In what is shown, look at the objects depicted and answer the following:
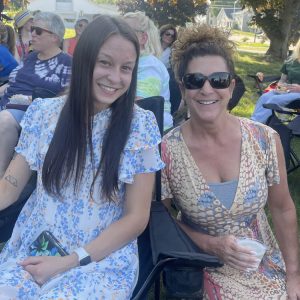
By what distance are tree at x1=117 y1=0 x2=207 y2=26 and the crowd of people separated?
65.0ft

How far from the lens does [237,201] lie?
6.97 feet

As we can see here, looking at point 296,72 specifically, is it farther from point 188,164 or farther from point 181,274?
point 181,274

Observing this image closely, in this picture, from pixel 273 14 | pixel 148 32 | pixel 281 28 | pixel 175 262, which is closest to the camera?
pixel 175 262

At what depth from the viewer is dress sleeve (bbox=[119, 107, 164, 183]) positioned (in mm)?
2033

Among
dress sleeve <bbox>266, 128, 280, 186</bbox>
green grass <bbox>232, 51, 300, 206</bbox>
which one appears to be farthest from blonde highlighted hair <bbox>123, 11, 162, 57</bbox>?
dress sleeve <bbox>266, 128, 280, 186</bbox>

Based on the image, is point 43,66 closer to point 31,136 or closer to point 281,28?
point 31,136

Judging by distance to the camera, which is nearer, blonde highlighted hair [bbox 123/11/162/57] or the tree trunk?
blonde highlighted hair [bbox 123/11/162/57]

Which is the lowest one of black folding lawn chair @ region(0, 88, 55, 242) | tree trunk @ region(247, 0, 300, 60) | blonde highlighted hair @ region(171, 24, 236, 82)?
tree trunk @ region(247, 0, 300, 60)

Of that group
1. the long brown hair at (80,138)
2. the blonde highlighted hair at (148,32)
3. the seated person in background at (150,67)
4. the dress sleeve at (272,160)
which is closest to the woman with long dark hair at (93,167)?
the long brown hair at (80,138)

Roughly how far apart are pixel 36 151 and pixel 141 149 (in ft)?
1.44

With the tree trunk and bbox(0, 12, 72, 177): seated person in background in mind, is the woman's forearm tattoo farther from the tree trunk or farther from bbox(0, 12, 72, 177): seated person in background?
the tree trunk

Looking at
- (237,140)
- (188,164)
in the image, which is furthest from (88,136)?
(237,140)

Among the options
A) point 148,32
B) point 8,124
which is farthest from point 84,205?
point 148,32

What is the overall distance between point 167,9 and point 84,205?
2070cm
